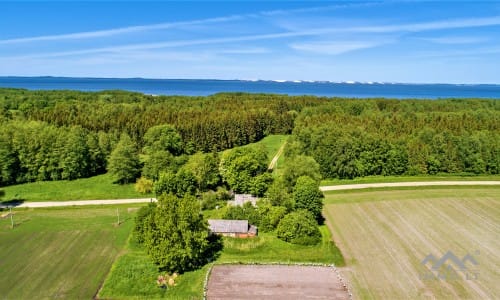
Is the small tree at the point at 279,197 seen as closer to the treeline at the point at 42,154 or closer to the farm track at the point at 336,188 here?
the farm track at the point at 336,188

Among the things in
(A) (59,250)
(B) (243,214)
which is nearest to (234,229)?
(B) (243,214)

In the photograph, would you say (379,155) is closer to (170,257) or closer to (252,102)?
(170,257)

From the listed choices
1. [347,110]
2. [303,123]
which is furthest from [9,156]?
[347,110]

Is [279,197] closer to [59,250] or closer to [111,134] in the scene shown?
[59,250]

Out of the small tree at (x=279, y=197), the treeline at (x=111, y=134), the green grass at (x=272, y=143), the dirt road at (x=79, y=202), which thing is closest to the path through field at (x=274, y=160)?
the green grass at (x=272, y=143)

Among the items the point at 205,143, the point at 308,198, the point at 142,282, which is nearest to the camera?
the point at 142,282
